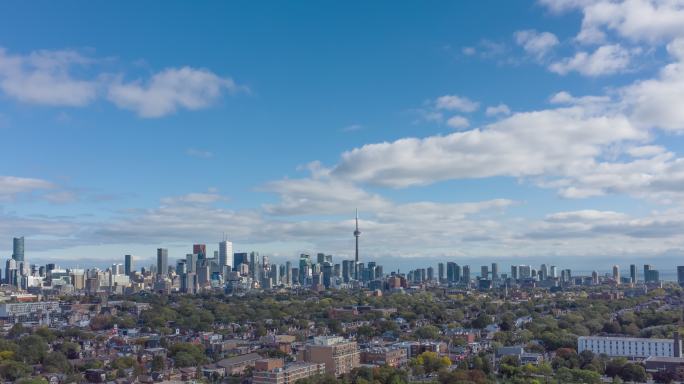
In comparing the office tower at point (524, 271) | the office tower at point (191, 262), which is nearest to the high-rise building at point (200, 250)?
the office tower at point (191, 262)

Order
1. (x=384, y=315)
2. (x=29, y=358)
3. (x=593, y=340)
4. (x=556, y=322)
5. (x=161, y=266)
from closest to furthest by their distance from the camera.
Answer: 1. (x=29, y=358)
2. (x=593, y=340)
3. (x=556, y=322)
4. (x=384, y=315)
5. (x=161, y=266)

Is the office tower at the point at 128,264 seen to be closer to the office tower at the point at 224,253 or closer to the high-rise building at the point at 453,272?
the office tower at the point at 224,253

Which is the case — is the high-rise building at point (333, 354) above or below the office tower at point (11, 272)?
below

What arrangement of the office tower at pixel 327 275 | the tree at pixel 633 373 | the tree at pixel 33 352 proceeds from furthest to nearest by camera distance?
the office tower at pixel 327 275, the tree at pixel 33 352, the tree at pixel 633 373

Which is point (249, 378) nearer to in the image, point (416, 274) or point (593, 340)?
point (593, 340)

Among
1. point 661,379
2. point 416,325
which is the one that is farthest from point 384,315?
point 661,379

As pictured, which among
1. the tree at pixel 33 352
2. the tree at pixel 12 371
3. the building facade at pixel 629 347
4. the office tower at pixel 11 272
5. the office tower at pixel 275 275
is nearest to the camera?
the tree at pixel 12 371

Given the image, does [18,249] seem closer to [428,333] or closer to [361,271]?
[361,271]

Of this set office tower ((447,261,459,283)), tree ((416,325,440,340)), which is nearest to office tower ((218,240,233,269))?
office tower ((447,261,459,283))

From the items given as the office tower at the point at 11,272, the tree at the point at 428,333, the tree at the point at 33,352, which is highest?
the office tower at the point at 11,272

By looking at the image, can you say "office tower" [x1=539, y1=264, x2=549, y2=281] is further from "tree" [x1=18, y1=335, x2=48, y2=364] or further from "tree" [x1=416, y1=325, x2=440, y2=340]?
"tree" [x1=18, y1=335, x2=48, y2=364]

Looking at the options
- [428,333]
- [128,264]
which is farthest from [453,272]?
[428,333]
